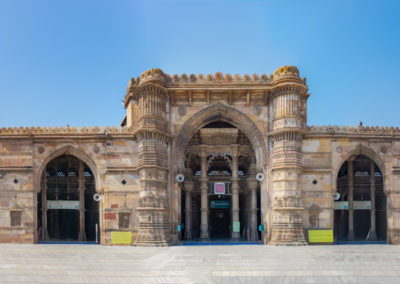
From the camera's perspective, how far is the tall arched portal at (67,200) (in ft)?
93.5

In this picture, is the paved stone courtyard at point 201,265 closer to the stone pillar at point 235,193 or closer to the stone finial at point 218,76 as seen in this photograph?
the stone pillar at point 235,193

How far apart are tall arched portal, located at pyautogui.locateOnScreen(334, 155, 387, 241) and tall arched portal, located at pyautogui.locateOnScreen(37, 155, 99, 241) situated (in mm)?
20233

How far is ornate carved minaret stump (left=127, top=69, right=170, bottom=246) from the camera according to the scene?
80.5ft

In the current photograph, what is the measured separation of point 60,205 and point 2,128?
699 cm

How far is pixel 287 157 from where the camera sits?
82.8 feet

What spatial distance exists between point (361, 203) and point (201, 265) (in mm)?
16576

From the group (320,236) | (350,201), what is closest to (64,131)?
(320,236)

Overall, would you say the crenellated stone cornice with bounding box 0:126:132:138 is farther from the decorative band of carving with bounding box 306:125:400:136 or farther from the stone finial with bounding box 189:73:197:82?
the decorative band of carving with bounding box 306:125:400:136

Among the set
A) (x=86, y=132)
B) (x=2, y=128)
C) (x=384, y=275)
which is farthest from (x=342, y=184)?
(x=2, y=128)

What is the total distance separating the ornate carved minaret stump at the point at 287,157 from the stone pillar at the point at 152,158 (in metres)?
7.61

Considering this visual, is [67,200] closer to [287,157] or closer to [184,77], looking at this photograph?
[184,77]

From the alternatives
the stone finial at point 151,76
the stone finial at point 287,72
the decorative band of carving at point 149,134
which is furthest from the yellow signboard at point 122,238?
the stone finial at point 287,72

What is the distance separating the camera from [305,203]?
25.8m

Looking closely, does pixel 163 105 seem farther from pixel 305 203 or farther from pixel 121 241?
pixel 305 203
